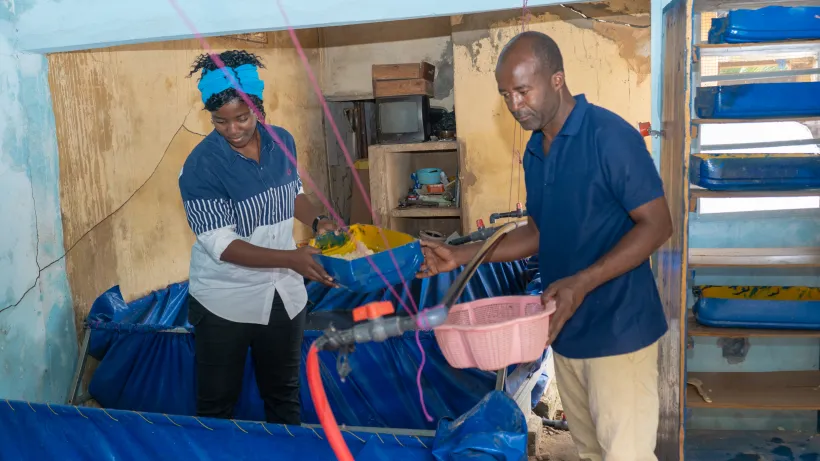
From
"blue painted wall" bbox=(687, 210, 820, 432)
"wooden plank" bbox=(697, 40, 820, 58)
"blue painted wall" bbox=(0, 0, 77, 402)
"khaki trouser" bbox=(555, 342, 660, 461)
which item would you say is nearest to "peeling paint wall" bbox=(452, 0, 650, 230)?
"blue painted wall" bbox=(687, 210, 820, 432)

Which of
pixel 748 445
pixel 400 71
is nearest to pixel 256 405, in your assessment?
pixel 748 445

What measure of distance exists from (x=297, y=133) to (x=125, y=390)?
245 cm

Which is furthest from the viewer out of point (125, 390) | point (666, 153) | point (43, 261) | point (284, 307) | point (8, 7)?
point (125, 390)

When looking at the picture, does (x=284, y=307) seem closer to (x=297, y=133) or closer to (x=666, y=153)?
(x=666, y=153)

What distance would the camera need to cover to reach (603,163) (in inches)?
60.6

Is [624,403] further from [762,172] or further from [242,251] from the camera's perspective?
[762,172]

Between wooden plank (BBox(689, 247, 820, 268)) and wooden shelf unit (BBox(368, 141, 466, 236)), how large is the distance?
2.15 meters

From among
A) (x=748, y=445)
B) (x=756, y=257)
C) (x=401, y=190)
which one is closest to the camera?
(x=756, y=257)

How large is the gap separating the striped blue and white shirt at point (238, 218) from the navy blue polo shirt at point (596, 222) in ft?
2.90

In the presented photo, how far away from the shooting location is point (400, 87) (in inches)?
192

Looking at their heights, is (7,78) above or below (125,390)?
above

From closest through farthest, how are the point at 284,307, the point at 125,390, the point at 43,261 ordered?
the point at 284,307 → the point at 43,261 → the point at 125,390

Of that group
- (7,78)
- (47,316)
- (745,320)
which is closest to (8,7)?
(7,78)

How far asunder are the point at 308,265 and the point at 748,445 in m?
2.12
